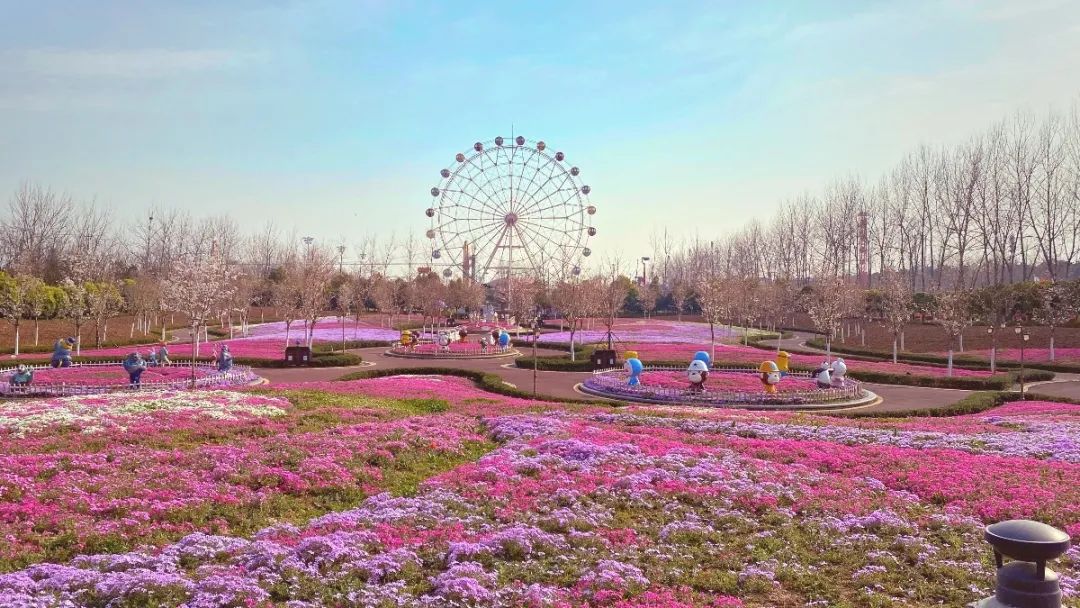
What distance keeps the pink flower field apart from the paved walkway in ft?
32.2

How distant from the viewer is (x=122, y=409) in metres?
22.6

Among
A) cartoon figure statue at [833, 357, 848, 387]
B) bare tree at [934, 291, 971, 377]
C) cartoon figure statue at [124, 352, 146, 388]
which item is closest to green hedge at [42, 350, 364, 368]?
cartoon figure statue at [124, 352, 146, 388]

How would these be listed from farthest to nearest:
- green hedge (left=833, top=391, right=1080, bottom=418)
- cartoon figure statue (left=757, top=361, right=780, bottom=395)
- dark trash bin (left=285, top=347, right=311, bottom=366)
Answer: dark trash bin (left=285, top=347, right=311, bottom=366) → cartoon figure statue (left=757, top=361, right=780, bottom=395) → green hedge (left=833, top=391, right=1080, bottom=418)

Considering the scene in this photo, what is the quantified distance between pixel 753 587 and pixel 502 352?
42.8 meters

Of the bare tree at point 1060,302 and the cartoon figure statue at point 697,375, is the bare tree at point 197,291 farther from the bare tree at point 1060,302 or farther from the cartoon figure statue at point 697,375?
the bare tree at point 1060,302

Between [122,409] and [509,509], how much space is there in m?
15.4

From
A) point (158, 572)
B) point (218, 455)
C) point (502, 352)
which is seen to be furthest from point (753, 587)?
point (502, 352)

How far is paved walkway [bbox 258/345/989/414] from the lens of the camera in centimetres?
3186

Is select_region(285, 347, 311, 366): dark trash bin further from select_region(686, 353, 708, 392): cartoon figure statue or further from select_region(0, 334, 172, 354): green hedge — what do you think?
select_region(686, 353, 708, 392): cartoon figure statue

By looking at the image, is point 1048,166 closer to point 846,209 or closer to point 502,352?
point 846,209

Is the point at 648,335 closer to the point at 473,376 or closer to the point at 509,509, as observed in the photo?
the point at 473,376

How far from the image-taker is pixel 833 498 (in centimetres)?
1385

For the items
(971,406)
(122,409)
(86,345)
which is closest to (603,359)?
(971,406)

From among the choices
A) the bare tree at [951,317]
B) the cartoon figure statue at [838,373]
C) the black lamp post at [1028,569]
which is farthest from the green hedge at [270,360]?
the black lamp post at [1028,569]
